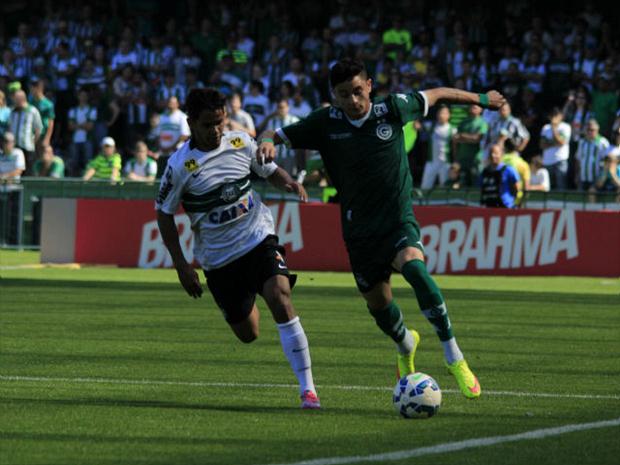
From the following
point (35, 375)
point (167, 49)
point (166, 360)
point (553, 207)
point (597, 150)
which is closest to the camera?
point (35, 375)

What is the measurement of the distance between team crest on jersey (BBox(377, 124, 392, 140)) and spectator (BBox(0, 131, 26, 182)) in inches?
832

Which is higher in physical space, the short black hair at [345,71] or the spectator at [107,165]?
the short black hair at [345,71]

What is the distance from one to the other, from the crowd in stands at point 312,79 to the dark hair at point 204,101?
44.4 feet

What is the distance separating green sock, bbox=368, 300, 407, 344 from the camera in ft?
35.3

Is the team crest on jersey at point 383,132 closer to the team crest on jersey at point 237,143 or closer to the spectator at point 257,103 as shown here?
the team crest on jersey at point 237,143

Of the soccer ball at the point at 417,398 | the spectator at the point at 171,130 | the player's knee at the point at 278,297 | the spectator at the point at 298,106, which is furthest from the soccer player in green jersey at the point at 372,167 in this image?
the spectator at the point at 298,106

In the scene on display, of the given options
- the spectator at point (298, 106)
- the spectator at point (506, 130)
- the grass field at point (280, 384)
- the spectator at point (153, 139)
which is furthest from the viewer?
the spectator at point (153, 139)

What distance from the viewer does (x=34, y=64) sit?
36094 mm

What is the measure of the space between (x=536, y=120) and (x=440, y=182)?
98.3 inches

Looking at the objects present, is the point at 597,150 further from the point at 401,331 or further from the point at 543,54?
the point at 401,331

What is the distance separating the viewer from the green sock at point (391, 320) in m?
10.8

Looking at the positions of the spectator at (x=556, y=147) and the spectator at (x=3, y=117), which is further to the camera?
the spectator at (x=3, y=117)

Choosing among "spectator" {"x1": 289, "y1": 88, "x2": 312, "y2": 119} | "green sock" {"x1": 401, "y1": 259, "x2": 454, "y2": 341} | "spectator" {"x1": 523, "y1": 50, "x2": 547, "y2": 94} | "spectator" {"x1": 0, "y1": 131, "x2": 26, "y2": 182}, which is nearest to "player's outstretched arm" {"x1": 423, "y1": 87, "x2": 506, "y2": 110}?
"green sock" {"x1": 401, "y1": 259, "x2": 454, "y2": 341}

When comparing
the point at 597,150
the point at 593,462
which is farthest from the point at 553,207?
the point at 593,462
